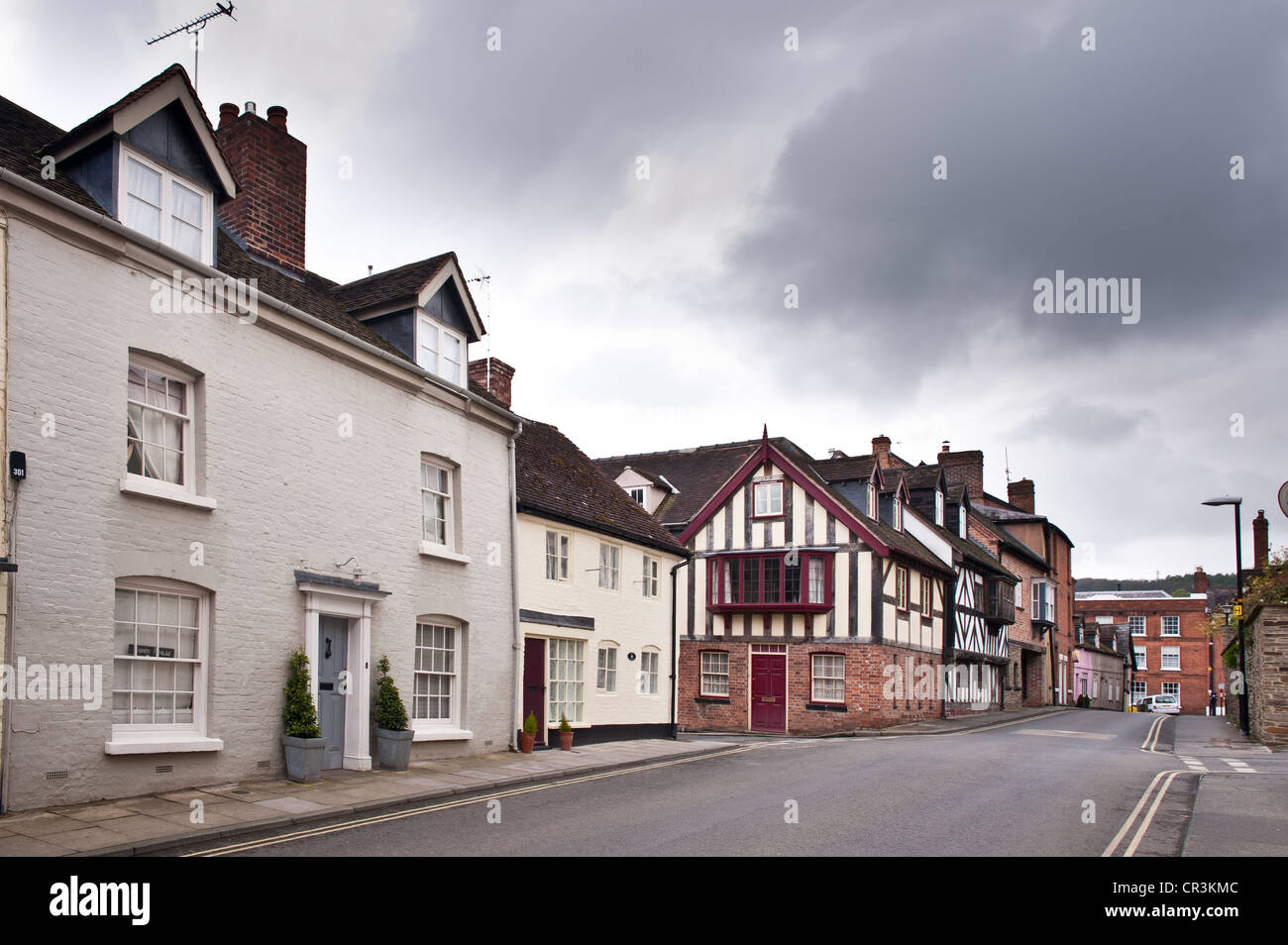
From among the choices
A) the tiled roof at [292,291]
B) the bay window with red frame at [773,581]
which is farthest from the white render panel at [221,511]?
the bay window with red frame at [773,581]

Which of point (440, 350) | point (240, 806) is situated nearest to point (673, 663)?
point (440, 350)

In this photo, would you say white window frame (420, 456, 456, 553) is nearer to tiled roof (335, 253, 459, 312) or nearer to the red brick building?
tiled roof (335, 253, 459, 312)

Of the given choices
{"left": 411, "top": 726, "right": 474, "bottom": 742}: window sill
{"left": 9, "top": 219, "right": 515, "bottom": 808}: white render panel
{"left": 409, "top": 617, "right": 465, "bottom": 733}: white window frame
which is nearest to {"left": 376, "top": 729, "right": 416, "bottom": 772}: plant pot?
{"left": 411, "top": 726, "right": 474, "bottom": 742}: window sill

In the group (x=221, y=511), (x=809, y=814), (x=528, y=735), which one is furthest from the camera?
(x=528, y=735)

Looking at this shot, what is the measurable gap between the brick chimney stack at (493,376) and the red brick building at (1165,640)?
67150mm

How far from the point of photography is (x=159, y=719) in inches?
476

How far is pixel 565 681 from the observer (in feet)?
69.7

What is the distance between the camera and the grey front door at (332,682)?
1475 centimetres

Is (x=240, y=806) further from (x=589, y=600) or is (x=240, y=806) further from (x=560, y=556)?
(x=589, y=600)

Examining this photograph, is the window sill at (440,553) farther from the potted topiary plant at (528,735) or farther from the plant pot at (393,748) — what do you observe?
the potted topiary plant at (528,735)

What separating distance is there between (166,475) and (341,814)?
15.2 feet

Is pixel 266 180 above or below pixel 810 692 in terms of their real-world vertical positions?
above

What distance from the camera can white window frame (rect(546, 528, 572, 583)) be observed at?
20.8m

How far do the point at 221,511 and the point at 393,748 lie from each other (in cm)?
455
